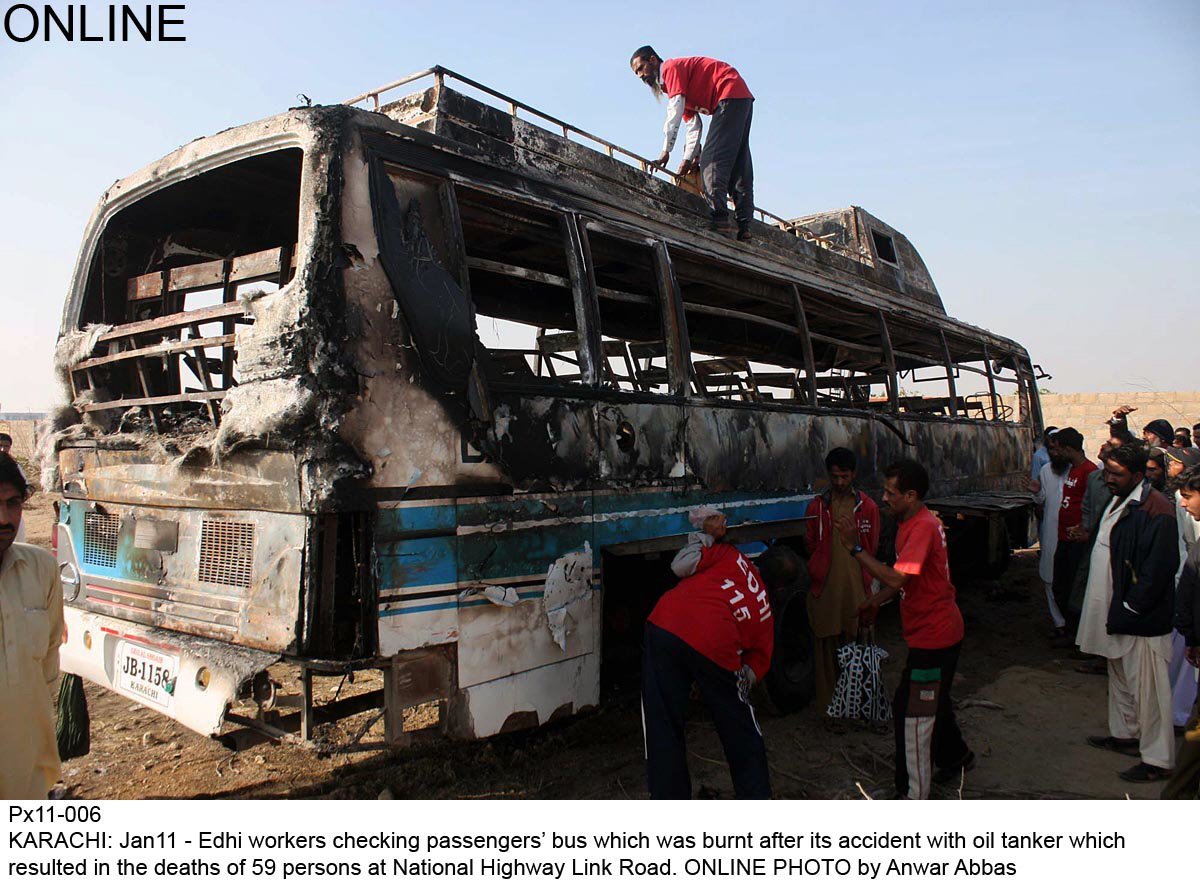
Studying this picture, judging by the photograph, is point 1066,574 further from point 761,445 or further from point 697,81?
point 697,81

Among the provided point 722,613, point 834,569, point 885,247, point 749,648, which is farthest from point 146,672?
point 885,247

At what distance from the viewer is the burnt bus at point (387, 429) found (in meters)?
2.90

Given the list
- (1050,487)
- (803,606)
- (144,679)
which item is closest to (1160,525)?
(803,606)

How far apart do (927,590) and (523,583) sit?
72.1 inches

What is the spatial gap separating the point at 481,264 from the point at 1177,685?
4.69 metres

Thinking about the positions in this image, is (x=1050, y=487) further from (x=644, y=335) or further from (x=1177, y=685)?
(x=644, y=335)

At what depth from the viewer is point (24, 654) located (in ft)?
8.05

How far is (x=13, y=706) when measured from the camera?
2.41 metres

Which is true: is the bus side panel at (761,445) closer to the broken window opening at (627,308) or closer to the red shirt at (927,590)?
the broken window opening at (627,308)

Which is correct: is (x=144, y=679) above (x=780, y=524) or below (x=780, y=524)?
below

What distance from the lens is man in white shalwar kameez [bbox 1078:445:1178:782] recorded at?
13.0ft

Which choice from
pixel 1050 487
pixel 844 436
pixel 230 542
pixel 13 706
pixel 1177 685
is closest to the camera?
pixel 13 706

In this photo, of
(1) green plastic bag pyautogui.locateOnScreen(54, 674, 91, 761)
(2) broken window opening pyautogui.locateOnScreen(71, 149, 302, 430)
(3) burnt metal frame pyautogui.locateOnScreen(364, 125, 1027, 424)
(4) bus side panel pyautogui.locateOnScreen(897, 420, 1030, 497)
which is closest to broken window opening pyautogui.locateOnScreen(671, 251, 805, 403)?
(3) burnt metal frame pyautogui.locateOnScreen(364, 125, 1027, 424)

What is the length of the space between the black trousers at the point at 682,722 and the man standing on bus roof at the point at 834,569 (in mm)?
1613
